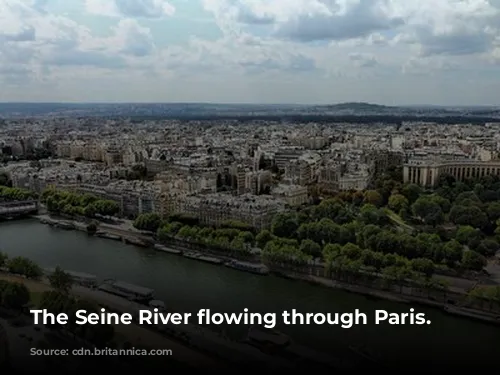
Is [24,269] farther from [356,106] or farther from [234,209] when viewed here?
[356,106]

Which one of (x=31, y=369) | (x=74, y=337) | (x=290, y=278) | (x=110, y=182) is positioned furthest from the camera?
(x=110, y=182)

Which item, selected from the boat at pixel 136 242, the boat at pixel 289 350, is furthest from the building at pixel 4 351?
the boat at pixel 136 242

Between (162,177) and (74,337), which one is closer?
(74,337)

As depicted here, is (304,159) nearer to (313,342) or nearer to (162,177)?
(162,177)

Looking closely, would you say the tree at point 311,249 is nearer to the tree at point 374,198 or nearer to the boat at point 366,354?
the boat at point 366,354

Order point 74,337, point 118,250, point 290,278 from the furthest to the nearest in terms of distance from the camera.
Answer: point 118,250
point 290,278
point 74,337

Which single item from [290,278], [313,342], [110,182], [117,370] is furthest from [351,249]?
[110,182]

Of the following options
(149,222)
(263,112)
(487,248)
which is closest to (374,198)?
(487,248)
